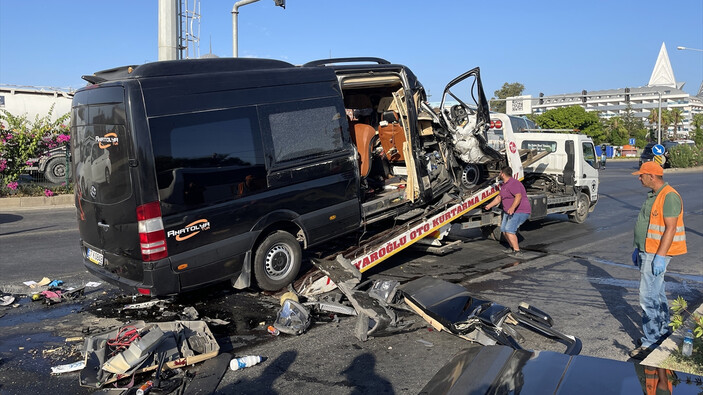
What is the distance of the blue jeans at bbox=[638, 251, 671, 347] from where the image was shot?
17.3 ft

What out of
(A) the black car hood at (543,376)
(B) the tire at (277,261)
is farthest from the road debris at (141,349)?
(A) the black car hood at (543,376)

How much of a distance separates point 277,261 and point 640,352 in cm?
406

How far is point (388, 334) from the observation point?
18.6 feet

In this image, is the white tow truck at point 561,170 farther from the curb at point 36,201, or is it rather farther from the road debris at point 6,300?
the curb at point 36,201

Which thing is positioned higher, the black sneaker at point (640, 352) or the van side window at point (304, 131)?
the van side window at point (304, 131)

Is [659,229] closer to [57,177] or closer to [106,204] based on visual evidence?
[106,204]

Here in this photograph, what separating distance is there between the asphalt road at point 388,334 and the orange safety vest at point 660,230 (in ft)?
3.45

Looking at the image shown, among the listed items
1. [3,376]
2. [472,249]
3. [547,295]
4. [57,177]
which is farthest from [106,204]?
[57,177]

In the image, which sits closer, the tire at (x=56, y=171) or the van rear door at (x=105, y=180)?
the van rear door at (x=105, y=180)

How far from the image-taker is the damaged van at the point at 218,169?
18.5ft

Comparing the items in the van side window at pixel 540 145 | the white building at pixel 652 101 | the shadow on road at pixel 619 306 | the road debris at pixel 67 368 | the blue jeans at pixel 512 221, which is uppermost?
the white building at pixel 652 101

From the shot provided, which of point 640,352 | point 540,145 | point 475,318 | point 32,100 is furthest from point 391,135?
point 32,100

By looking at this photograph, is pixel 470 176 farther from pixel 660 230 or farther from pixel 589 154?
pixel 589 154

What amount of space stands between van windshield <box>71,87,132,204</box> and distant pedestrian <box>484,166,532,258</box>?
6262 millimetres
